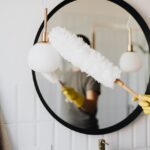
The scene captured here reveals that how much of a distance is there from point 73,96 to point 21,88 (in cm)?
20

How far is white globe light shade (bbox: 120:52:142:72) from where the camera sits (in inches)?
42.9

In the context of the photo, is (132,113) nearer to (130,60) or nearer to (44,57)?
(130,60)

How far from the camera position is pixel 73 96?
1.08m

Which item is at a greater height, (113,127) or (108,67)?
(108,67)

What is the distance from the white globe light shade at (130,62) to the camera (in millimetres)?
1089

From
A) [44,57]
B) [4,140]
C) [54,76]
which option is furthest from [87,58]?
→ [4,140]

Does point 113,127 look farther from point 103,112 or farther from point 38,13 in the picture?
point 38,13

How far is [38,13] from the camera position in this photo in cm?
107

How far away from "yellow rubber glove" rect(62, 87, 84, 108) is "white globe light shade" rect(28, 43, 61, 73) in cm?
24

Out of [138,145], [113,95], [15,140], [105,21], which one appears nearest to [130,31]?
[105,21]

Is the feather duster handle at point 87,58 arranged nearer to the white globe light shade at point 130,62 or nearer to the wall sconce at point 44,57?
the wall sconce at point 44,57

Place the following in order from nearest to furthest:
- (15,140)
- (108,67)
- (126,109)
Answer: (108,67)
(15,140)
(126,109)

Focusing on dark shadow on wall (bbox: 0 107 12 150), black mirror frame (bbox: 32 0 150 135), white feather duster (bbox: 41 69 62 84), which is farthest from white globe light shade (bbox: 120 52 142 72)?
dark shadow on wall (bbox: 0 107 12 150)

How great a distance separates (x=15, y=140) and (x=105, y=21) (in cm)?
58
